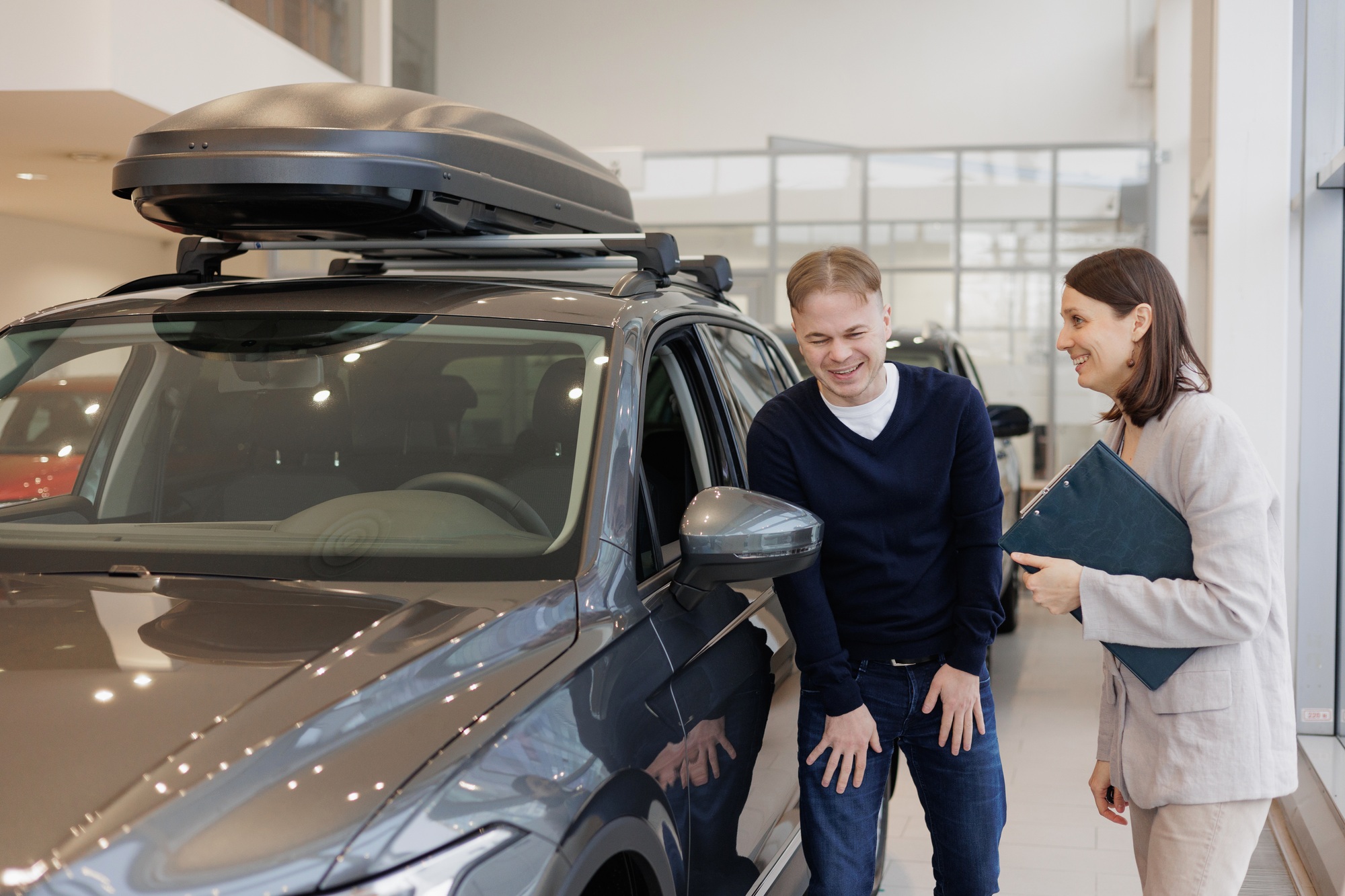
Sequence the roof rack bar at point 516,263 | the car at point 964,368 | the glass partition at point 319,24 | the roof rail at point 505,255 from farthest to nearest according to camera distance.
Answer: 1. the glass partition at point 319,24
2. the car at point 964,368
3. the roof rack bar at point 516,263
4. the roof rail at point 505,255

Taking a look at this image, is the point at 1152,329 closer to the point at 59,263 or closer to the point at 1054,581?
the point at 1054,581

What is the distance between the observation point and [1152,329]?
1982mm

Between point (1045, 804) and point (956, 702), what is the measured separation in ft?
8.78

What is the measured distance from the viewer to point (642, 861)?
1.71 metres

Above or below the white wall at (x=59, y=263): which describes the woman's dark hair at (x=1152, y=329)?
below

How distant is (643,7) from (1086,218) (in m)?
7.37

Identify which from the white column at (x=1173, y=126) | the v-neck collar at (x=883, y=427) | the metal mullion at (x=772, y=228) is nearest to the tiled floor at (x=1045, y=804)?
the v-neck collar at (x=883, y=427)

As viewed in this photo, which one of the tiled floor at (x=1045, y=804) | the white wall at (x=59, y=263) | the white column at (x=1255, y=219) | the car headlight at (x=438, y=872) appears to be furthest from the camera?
the white wall at (x=59, y=263)

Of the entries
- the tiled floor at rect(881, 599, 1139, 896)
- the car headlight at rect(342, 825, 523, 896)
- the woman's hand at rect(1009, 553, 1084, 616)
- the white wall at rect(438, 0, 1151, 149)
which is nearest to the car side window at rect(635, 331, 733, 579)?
the woman's hand at rect(1009, 553, 1084, 616)

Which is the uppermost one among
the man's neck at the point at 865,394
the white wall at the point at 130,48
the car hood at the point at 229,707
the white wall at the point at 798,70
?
the white wall at the point at 798,70

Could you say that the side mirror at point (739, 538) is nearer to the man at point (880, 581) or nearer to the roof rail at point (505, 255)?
the man at point (880, 581)

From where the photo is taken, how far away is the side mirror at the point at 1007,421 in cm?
651

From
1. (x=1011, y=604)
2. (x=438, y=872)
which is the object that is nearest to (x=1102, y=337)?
(x=438, y=872)

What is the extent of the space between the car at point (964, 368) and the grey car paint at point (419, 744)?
4.79 meters
